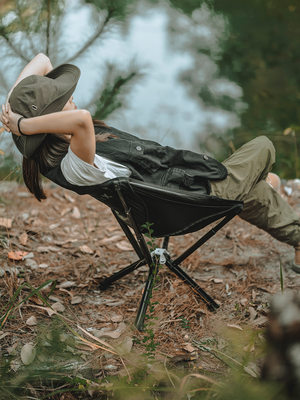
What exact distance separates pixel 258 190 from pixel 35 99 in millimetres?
1083

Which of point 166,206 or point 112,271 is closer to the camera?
point 166,206

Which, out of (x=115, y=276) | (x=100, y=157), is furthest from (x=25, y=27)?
(x=115, y=276)

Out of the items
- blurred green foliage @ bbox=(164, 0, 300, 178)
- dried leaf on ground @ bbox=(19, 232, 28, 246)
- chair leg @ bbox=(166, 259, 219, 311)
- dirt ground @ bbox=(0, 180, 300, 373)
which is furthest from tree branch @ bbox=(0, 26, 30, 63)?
chair leg @ bbox=(166, 259, 219, 311)

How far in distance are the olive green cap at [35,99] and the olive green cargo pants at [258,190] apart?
0.74 m

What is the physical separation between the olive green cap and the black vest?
17cm

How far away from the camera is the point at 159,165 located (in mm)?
1889

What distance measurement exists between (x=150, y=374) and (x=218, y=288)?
34.0 inches

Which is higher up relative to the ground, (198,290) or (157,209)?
(157,209)

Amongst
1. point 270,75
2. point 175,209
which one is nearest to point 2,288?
point 175,209

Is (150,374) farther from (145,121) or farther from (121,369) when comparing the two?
(145,121)

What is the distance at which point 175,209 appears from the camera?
1820 millimetres

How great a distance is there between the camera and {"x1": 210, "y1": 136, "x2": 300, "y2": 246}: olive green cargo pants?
196 centimetres

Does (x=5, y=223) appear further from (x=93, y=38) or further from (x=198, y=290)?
(x=93, y=38)

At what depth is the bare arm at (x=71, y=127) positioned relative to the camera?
1.60 meters
